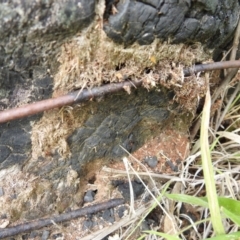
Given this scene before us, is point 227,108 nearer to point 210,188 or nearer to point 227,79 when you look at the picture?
point 227,79

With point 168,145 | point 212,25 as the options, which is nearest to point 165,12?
point 212,25

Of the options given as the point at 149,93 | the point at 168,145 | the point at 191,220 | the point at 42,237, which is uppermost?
the point at 149,93

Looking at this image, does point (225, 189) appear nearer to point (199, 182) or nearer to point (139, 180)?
point (199, 182)

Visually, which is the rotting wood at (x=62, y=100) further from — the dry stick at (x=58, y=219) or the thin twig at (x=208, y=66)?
the dry stick at (x=58, y=219)

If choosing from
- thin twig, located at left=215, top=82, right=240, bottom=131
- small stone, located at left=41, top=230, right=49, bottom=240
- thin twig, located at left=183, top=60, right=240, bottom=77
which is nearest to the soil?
small stone, located at left=41, top=230, right=49, bottom=240

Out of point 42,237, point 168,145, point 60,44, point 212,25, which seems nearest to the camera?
point 60,44

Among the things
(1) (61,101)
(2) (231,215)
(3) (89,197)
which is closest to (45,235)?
(3) (89,197)
